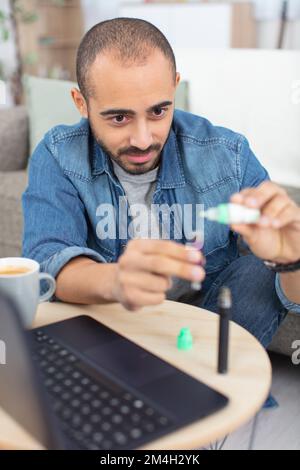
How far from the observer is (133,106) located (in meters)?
0.99

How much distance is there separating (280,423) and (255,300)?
40 cm

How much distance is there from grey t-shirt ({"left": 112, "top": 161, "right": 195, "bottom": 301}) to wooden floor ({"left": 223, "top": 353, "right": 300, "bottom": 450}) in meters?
0.49

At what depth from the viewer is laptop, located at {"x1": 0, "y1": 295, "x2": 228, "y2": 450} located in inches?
22.0

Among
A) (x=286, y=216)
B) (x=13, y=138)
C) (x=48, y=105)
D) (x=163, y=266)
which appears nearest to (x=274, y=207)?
(x=286, y=216)

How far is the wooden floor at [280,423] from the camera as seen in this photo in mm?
1300

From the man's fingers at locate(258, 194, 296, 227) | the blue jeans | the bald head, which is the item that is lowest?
the blue jeans

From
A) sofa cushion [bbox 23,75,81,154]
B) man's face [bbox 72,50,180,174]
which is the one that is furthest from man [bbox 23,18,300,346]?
sofa cushion [bbox 23,75,81,154]

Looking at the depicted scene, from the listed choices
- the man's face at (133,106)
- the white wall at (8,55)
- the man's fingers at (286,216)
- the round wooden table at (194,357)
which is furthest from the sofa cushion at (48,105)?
the white wall at (8,55)

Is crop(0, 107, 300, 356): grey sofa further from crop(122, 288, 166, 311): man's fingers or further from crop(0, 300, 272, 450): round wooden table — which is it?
crop(122, 288, 166, 311): man's fingers

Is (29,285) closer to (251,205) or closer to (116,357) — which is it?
(116,357)

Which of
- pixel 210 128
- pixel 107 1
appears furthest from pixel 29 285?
pixel 107 1

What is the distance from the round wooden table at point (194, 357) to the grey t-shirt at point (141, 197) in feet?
0.83

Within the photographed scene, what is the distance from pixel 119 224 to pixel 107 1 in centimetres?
395

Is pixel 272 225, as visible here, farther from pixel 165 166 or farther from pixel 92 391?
pixel 165 166
